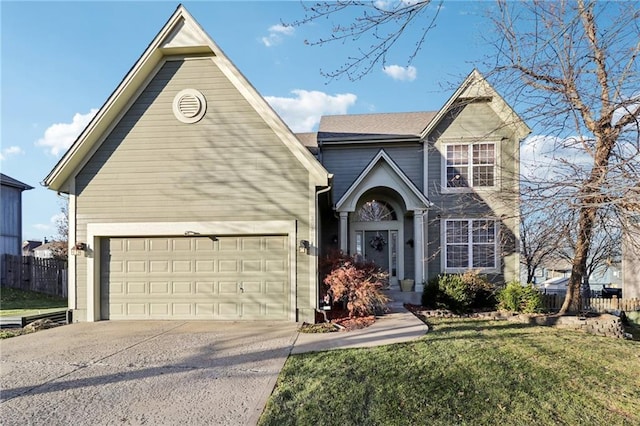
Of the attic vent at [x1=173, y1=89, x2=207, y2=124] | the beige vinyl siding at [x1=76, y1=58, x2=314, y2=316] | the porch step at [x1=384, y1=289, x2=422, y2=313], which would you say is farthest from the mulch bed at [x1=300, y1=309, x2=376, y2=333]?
the attic vent at [x1=173, y1=89, x2=207, y2=124]

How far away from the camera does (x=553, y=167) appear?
673 centimetres

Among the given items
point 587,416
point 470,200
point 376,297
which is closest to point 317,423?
point 587,416

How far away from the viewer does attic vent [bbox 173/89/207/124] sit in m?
8.95

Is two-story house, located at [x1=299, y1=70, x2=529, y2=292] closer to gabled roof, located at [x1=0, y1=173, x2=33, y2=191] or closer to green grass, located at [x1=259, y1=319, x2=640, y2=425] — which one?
green grass, located at [x1=259, y1=319, x2=640, y2=425]

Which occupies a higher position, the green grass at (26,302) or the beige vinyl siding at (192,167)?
the beige vinyl siding at (192,167)

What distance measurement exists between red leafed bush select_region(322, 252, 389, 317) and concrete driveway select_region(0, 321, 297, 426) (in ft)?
5.04

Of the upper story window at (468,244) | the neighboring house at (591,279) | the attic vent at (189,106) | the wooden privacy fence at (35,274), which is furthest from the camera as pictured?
the neighboring house at (591,279)

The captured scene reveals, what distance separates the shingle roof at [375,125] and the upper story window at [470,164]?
156cm

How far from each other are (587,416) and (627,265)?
19293 millimetres

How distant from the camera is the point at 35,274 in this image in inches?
600

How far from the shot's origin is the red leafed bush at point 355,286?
8461mm

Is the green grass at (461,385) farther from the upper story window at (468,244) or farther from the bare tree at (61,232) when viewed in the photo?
the bare tree at (61,232)

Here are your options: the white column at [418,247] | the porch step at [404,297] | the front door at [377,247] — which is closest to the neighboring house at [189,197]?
the white column at [418,247]

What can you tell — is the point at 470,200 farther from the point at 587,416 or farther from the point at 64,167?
the point at 64,167
